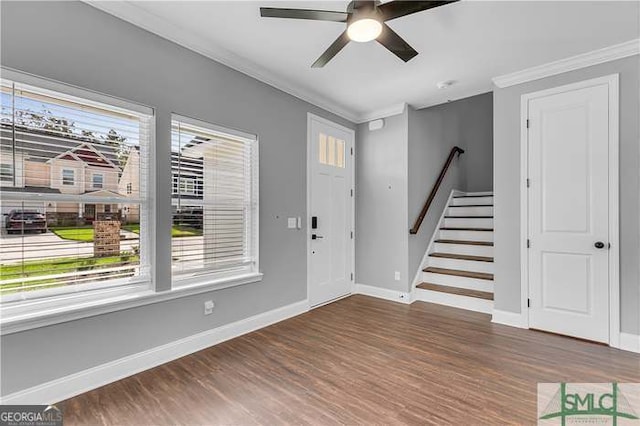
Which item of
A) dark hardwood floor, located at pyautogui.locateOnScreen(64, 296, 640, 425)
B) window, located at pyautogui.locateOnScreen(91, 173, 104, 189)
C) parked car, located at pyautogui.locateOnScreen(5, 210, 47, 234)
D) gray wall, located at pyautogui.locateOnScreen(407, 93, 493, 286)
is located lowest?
dark hardwood floor, located at pyautogui.locateOnScreen(64, 296, 640, 425)

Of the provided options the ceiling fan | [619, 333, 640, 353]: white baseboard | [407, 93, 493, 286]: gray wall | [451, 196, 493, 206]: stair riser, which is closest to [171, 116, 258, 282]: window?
the ceiling fan

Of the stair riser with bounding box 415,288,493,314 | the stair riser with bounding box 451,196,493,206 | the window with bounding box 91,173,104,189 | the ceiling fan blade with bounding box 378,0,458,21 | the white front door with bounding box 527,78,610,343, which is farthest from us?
the stair riser with bounding box 451,196,493,206

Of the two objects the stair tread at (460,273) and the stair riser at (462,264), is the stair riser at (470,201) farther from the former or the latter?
the stair tread at (460,273)

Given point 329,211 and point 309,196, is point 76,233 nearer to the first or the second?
point 309,196

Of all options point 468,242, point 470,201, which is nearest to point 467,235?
point 468,242

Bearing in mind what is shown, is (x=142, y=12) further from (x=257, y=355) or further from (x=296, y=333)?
(x=296, y=333)

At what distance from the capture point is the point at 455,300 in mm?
3980

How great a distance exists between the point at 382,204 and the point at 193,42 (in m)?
3.12

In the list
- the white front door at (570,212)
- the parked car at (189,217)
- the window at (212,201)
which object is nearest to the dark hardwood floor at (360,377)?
the white front door at (570,212)

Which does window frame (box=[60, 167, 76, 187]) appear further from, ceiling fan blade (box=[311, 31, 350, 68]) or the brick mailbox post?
ceiling fan blade (box=[311, 31, 350, 68])

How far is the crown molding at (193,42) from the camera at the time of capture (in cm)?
224

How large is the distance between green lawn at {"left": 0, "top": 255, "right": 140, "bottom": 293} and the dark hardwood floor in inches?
33.2

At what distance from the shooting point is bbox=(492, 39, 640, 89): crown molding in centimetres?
276

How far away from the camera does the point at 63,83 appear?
2047 millimetres
